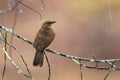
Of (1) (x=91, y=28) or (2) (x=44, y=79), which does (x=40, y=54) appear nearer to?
(2) (x=44, y=79)

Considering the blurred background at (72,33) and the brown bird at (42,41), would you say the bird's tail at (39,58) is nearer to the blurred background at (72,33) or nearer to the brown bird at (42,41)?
the brown bird at (42,41)

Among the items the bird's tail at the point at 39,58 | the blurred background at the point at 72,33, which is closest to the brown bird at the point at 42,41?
the bird's tail at the point at 39,58

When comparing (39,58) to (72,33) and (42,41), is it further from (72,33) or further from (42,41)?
(72,33)

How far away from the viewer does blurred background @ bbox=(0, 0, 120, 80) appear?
1135 cm

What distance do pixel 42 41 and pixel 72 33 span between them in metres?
8.56

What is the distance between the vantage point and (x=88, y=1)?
1569 cm

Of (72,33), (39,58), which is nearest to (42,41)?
(39,58)

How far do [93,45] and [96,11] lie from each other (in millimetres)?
2159

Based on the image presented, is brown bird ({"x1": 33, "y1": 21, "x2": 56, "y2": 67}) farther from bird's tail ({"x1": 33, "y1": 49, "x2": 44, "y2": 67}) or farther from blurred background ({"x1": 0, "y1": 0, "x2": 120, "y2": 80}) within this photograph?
blurred background ({"x1": 0, "y1": 0, "x2": 120, "y2": 80})

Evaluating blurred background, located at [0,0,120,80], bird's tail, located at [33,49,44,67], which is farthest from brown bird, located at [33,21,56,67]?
blurred background, located at [0,0,120,80]

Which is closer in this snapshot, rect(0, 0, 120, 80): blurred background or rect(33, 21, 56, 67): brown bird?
rect(33, 21, 56, 67): brown bird

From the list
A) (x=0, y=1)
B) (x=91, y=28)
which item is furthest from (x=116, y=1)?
(x=0, y=1)

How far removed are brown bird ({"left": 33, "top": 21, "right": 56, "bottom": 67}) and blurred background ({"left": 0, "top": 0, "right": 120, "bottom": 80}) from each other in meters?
5.18

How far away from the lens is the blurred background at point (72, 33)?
11353 mm
